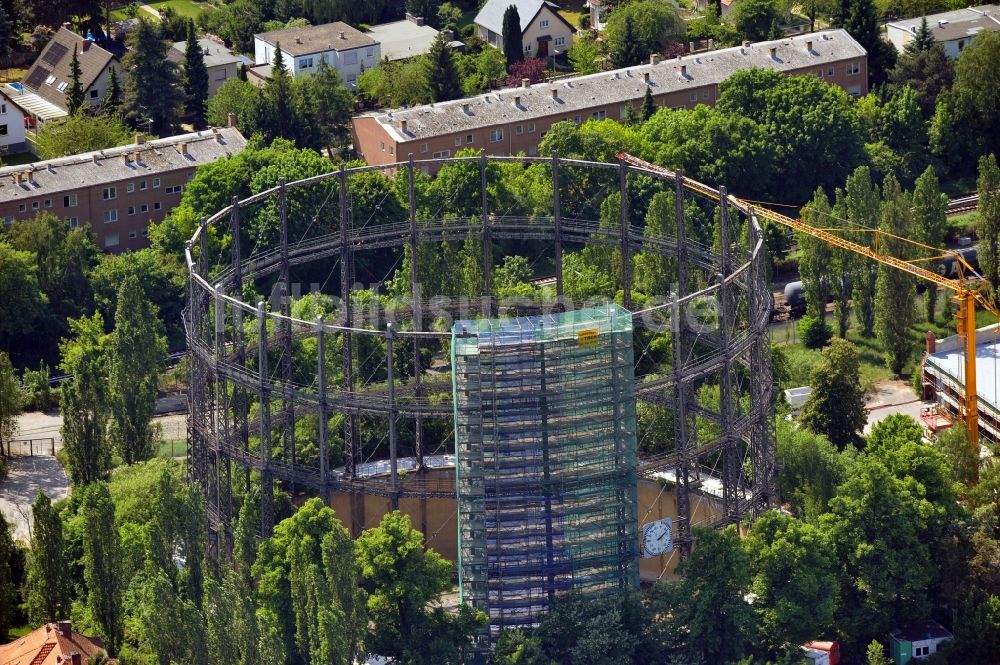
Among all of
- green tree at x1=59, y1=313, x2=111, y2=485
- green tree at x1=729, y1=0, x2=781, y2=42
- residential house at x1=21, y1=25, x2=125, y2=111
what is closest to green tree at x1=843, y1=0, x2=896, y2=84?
green tree at x1=729, y1=0, x2=781, y2=42

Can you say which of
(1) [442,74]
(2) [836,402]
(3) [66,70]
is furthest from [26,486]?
(3) [66,70]

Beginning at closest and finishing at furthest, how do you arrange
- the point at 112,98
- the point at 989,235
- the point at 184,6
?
the point at 989,235 → the point at 112,98 → the point at 184,6

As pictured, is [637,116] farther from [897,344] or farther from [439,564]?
[439,564]

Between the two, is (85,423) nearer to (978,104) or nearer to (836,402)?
(836,402)

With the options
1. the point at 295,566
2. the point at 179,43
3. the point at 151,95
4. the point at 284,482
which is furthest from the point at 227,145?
the point at 295,566

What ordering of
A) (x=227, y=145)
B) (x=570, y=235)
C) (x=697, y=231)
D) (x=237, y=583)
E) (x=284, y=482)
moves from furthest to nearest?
(x=227, y=145) → (x=697, y=231) → (x=570, y=235) → (x=284, y=482) → (x=237, y=583)

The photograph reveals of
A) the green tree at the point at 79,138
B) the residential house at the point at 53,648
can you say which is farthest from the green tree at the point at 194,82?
the residential house at the point at 53,648
